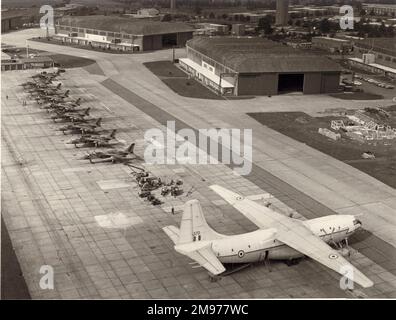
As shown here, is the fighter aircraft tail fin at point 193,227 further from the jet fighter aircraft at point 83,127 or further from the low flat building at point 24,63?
the low flat building at point 24,63

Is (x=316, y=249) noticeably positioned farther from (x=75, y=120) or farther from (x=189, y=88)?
(x=189, y=88)

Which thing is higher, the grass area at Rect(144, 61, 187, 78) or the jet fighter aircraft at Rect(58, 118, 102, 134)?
the grass area at Rect(144, 61, 187, 78)

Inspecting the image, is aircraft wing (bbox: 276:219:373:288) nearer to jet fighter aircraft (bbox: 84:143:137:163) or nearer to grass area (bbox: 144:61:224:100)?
jet fighter aircraft (bbox: 84:143:137:163)

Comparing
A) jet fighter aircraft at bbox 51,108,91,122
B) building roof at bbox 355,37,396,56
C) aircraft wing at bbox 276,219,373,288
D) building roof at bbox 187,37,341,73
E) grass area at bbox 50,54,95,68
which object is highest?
building roof at bbox 355,37,396,56

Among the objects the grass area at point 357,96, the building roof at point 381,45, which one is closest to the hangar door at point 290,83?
the grass area at point 357,96

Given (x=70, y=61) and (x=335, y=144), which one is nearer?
(x=335, y=144)

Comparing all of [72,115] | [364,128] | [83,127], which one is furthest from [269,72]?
[83,127]

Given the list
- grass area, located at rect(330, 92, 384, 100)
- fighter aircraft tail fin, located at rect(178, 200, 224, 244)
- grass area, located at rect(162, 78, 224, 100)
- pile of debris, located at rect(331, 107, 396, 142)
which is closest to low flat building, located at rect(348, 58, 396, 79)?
grass area, located at rect(330, 92, 384, 100)
